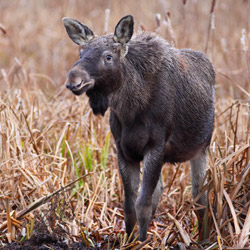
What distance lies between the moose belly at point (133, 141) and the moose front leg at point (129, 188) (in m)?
0.15

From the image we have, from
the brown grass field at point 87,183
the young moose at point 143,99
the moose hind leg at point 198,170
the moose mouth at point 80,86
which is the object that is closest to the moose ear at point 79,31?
the young moose at point 143,99

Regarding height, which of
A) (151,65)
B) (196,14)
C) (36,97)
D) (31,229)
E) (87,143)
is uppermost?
(196,14)

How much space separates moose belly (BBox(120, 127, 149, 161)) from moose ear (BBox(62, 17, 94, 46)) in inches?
31.0

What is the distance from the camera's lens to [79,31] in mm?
4000

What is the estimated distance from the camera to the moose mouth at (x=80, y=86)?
3383 millimetres

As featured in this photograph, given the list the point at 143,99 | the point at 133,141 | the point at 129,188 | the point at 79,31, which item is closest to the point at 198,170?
the point at 129,188

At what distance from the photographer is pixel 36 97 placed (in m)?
6.79

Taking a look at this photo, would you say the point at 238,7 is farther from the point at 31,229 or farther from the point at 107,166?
the point at 31,229

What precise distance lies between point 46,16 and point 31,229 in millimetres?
8937

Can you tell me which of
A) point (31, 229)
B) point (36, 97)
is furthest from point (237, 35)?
point (31, 229)

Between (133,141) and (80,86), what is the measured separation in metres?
0.76

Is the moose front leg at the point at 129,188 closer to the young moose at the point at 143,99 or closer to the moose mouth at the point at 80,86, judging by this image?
the young moose at the point at 143,99

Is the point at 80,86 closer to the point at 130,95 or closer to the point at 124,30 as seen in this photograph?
the point at 130,95

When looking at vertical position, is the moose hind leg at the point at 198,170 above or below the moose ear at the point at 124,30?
below
